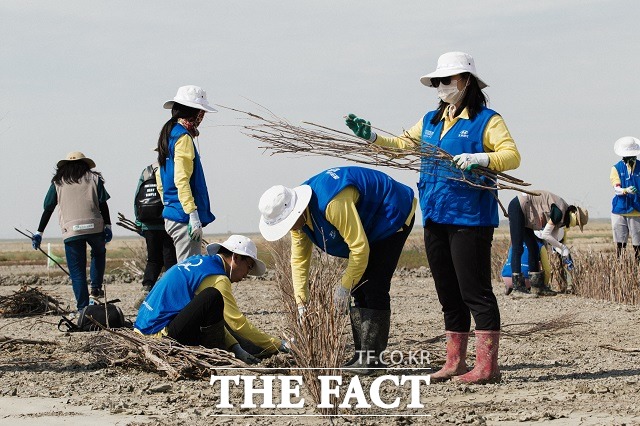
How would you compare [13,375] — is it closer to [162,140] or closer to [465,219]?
[162,140]

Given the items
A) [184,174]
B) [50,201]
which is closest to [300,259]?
A: [184,174]

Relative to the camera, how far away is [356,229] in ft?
18.6

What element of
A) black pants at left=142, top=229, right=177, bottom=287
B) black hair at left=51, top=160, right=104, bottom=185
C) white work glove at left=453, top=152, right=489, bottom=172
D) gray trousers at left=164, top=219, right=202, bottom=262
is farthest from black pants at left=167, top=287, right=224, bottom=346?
black hair at left=51, top=160, right=104, bottom=185

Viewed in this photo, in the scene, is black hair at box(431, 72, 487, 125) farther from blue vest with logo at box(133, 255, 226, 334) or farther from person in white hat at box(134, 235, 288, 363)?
blue vest with logo at box(133, 255, 226, 334)

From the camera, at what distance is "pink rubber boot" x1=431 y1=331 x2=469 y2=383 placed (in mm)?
5801

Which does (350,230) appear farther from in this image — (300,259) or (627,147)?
(627,147)

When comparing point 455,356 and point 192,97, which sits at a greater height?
point 192,97

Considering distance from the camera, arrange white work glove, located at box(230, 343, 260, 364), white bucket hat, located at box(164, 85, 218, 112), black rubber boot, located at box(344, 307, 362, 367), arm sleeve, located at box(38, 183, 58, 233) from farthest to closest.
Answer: arm sleeve, located at box(38, 183, 58, 233) < white bucket hat, located at box(164, 85, 218, 112) < white work glove, located at box(230, 343, 260, 364) < black rubber boot, located at box(344, 307, 362, 367)

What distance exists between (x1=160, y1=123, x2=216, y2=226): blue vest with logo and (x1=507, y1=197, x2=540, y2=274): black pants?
16.3ft

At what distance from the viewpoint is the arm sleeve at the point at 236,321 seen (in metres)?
6.20

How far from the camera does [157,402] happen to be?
5.24 metres

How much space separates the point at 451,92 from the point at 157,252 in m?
3.83

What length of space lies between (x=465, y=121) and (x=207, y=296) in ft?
6.03

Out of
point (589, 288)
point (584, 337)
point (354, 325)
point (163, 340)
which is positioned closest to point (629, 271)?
point (589, 288)
